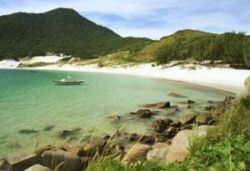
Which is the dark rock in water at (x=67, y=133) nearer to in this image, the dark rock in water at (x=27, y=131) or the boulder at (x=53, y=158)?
the dark rock in water at (x=27, y=131)

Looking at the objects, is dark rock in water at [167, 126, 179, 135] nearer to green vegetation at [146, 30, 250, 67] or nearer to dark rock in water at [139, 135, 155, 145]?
dark rock in water at [139, 135, 155, 145]

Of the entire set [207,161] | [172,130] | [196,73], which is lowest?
[196,73]

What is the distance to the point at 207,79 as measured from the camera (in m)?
68.8

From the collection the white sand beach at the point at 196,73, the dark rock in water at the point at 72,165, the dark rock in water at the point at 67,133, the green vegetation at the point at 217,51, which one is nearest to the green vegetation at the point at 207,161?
the dark rock in water at the point at 72,165

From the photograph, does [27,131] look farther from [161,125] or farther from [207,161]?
[207,161]

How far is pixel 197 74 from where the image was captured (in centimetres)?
7462

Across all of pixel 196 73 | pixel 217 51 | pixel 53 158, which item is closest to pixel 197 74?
pixel 196 73

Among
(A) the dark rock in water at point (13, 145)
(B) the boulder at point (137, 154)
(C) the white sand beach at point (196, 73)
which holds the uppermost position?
(B) the boulder at point (137, 154)

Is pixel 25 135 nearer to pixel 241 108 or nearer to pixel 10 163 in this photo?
pixel 10 163

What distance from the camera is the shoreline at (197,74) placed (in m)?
57.9

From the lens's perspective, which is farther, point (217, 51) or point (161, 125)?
point (217, 51)

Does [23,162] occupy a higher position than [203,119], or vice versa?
[23,162]

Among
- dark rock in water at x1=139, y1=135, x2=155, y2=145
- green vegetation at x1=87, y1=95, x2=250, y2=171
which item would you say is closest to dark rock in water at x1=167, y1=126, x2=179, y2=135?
dark rock in water at x1=139, y1=135, x2=155, y2=145

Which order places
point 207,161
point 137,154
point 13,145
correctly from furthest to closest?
point 13,145
point 137,154
point 207,161
